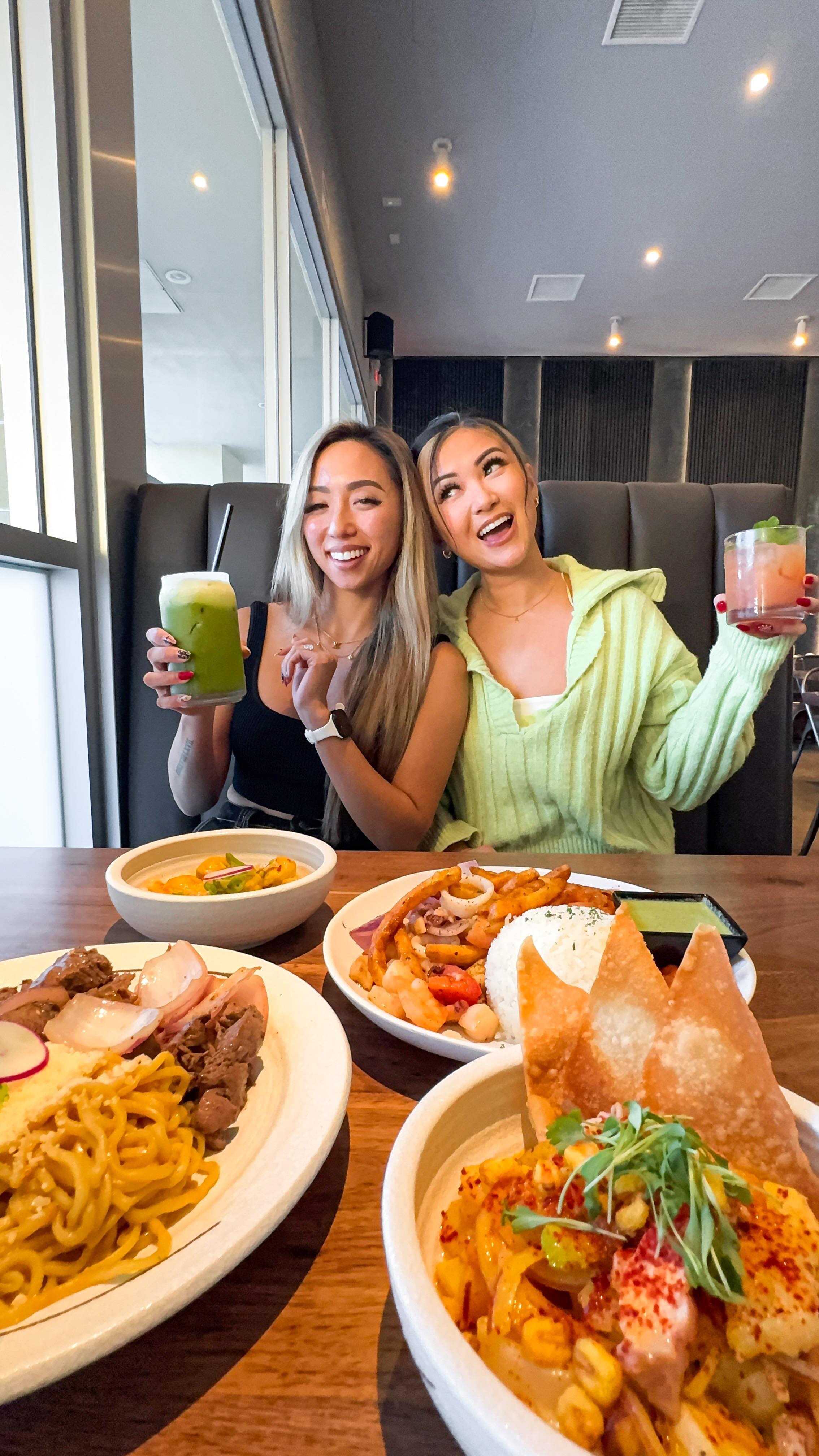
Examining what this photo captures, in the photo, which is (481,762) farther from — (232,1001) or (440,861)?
(232,1001)

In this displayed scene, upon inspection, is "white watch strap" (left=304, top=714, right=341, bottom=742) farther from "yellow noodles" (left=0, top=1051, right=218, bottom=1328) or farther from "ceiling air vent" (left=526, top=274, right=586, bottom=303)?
"ceiling air vent" (left=526, top=274, right=586, bottom=303)

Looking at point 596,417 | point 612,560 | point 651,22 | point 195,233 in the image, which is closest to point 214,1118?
point 612,560

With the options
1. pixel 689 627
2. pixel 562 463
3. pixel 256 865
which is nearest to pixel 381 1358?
pixel 256 865

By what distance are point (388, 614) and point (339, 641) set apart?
0.22 metres

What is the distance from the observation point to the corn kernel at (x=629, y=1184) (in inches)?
14.2

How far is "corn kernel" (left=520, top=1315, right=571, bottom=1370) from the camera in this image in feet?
1.08

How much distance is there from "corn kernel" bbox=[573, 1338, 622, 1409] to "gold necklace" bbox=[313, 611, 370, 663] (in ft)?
5.48

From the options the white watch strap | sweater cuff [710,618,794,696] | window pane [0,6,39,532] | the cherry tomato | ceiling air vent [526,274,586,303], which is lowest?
the cherry tomato

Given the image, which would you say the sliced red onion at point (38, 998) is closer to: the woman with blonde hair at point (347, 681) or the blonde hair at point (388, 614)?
the woman with blonde hair at point (347, 681)

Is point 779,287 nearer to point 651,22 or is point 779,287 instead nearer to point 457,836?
point 651,22

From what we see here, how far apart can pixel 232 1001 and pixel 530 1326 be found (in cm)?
38

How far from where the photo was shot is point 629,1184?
0.36 meters

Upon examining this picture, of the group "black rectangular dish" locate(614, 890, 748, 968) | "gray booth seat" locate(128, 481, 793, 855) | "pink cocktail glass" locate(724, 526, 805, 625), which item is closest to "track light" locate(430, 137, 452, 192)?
"gray booth seat" locate(128, 481, 793, 855)

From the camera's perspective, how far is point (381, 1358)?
16.2 inches
